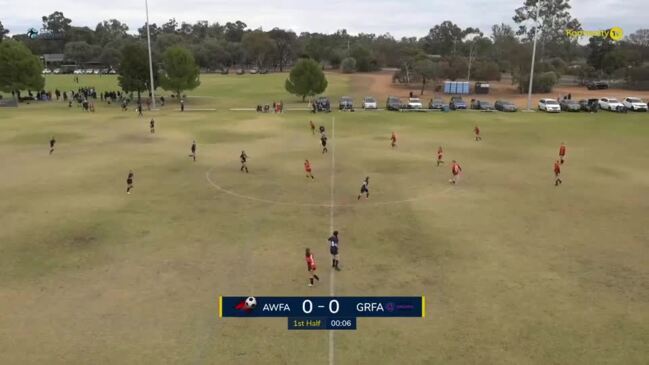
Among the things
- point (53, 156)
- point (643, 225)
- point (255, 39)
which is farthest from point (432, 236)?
point (255, 39)

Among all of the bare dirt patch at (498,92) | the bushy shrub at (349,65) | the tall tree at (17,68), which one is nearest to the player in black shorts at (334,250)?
the bare dirt patch at (498,92)

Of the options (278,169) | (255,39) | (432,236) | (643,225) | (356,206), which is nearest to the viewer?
(432,236)

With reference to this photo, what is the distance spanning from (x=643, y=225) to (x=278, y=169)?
21.2 m

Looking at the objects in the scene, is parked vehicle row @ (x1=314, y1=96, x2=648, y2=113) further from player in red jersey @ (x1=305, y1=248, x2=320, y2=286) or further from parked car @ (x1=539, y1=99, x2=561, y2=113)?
player in red jersey @ (x1=305, y1=248, x2=320, y2=286)

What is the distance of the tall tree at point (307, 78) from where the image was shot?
7225 centimetres

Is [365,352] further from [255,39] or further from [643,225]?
[255,39]

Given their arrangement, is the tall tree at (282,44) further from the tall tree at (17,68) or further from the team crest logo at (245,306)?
the team crest logo at (245,306)

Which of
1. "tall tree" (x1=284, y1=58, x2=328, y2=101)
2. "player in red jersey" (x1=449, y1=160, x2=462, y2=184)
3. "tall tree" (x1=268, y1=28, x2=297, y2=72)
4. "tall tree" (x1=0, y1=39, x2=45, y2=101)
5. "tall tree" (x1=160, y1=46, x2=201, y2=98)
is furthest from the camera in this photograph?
"tall tree" (x1=268, y1=28, x2=297, y2=72)

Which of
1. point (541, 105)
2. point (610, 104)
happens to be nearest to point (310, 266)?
point (541, 105)

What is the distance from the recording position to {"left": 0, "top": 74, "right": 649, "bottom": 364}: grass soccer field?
13.6 meters

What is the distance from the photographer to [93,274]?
58.2ft

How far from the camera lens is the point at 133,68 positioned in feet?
223

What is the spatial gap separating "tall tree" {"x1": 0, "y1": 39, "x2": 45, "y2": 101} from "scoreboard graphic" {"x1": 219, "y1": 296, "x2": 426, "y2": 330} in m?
68.7

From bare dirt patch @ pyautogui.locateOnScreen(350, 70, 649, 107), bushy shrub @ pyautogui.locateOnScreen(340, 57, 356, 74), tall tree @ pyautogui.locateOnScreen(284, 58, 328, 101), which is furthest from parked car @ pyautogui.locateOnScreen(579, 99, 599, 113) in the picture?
bushy shrub @ pyautogui.locateOnScreen(340, 57, 356, 74)
